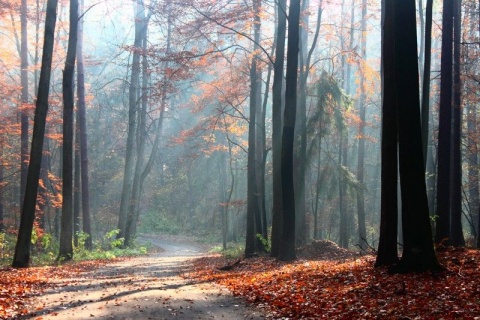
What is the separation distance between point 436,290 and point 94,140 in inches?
1646

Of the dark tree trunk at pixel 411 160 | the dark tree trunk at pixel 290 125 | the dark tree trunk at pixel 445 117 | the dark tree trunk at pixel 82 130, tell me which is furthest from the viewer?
the dark tree trunk at pixel 82 130

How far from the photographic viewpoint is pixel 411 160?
7.98m

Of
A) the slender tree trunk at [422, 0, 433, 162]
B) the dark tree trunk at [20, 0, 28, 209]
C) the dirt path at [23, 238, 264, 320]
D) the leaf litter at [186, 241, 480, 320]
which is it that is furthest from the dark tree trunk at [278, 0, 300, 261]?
the dark tree trunk at [20, 0, 28, 209]

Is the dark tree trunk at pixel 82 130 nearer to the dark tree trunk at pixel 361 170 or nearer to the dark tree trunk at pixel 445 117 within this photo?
the dark tree trunk at pixel 361 170

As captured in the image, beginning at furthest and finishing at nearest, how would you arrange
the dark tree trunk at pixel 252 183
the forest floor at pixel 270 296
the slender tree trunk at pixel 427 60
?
1. the dark tree trunk at pixel 252 183
2. the slender tree trunk at pixel 427 60
3. the forest floor at pixel 270 296

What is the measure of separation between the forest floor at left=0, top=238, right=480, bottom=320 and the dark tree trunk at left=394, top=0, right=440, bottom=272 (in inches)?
15.1

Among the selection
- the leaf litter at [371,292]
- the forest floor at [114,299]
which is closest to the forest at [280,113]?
the leaf litter at [371,292]

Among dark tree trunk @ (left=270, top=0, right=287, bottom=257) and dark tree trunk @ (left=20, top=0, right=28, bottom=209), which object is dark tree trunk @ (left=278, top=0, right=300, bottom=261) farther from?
dark tree trunk @ (left=20, top=0, right=28, bottom=209)

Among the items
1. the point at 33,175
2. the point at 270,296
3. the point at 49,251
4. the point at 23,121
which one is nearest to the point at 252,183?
the point at 33,175

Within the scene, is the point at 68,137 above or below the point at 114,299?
above

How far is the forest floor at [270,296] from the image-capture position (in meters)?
6.50

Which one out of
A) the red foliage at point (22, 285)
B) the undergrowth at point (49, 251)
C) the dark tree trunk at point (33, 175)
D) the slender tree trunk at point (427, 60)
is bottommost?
the undergrowth at point (49, 251)

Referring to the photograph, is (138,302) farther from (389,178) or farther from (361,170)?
(361,170)

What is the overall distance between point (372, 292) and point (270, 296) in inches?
78.8
